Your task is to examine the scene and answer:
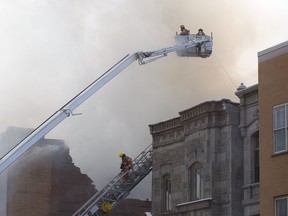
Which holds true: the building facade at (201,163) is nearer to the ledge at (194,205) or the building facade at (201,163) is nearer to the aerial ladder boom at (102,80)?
the ledge at (194,205)

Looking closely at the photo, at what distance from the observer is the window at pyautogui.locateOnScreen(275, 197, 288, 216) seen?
26203 millimetres

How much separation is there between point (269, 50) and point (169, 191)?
466 inches

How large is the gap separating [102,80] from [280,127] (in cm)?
540

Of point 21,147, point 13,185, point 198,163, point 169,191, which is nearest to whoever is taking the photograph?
Result: point 21,147

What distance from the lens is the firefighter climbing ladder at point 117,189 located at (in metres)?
39.0

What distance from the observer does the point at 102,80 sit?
28.4 m

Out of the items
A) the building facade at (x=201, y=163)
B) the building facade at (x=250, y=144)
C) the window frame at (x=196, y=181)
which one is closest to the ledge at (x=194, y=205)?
the building facade at (x=201, y=163)

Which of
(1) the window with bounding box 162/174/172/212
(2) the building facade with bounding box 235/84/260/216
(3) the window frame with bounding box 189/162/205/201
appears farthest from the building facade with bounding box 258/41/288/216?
(1) the window with bounding box 162/174/172/212

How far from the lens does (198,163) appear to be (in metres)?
35.5

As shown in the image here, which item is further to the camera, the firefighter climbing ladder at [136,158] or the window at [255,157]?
the window at [255,157]

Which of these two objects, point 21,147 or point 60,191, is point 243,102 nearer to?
point 21,147

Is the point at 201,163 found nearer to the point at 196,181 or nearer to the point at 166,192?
the point at 196,181

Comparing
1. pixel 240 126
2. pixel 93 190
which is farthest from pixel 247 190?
pixel 93 190

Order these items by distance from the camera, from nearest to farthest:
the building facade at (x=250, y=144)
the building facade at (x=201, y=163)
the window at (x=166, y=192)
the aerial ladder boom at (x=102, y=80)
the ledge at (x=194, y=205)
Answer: the aerial ladder boom at (x=102, y=80) < the building facade at (x=250, y=144) < the building facade at (x=201, y=163) < the ledge at (x=194, y=205) < the window at (x=166, y=192)
